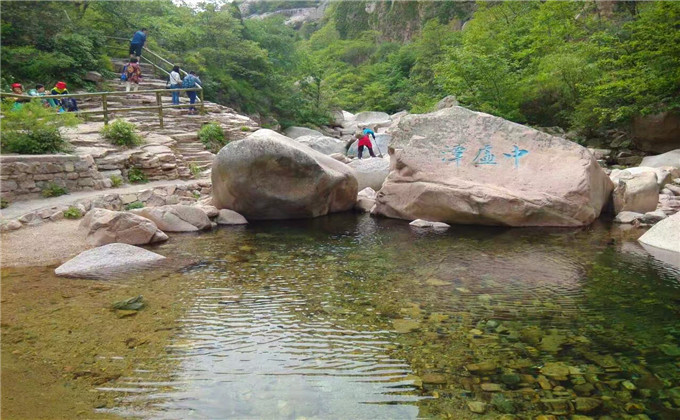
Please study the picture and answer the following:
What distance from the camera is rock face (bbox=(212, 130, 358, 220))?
32.4 ft

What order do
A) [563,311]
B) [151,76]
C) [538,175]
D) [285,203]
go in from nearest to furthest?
[563,311] → [538,175] → [285,203] → [151,76]

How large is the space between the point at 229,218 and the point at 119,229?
2483 mm

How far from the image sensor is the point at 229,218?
1015 centimetres

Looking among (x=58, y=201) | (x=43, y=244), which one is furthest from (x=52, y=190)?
(x=43, y=244)

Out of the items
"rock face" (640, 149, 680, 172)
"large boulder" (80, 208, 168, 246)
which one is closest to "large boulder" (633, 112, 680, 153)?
"rock face" (640, 149, 680, 172)

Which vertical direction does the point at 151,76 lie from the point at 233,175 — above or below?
above

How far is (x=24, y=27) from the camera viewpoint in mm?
17719

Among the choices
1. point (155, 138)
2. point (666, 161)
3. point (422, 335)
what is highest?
point (155, 138)

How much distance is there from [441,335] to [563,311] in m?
1.50

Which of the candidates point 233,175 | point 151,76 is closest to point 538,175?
point 233,175

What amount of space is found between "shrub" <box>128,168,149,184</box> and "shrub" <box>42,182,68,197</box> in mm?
1789

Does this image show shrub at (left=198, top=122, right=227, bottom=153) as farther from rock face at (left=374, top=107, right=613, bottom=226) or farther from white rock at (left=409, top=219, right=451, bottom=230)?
white rock at (left=409, top=219, right=451, bottom=230)

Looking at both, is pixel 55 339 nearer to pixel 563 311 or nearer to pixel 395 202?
pixel 563 311

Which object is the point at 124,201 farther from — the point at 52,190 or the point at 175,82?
the point at 175,82
